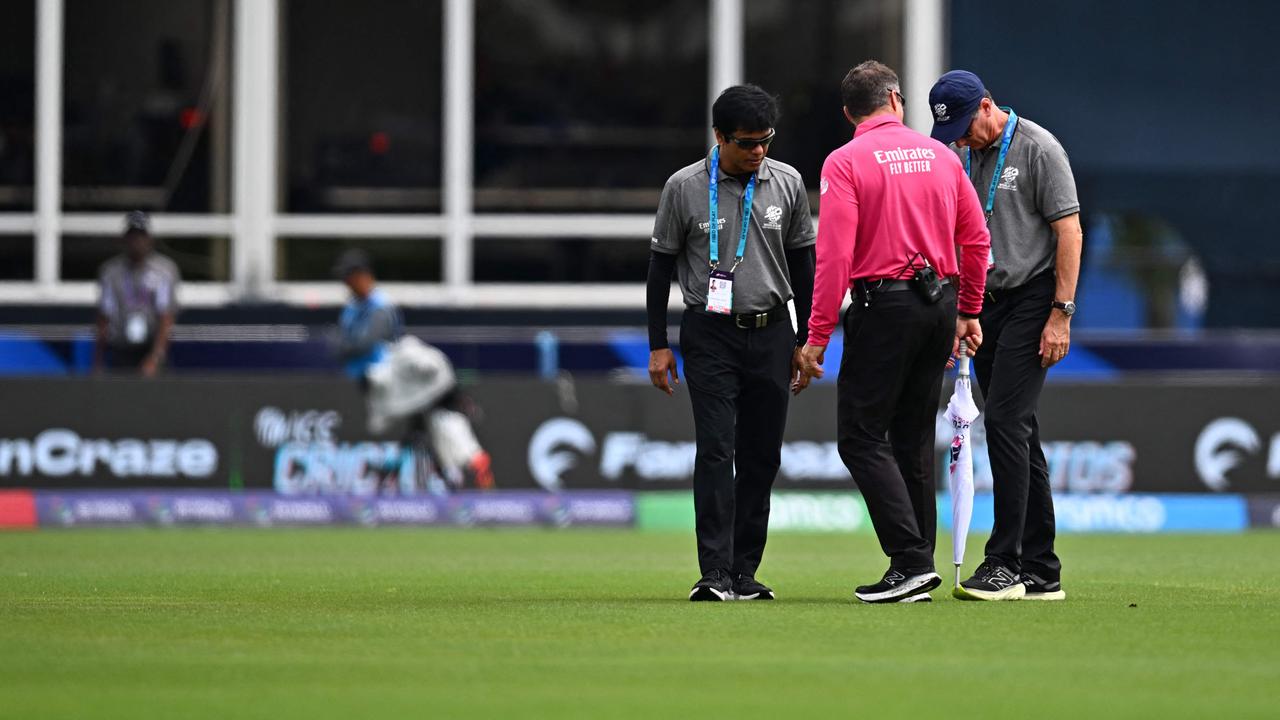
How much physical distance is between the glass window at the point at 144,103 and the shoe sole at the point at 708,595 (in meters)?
13.1

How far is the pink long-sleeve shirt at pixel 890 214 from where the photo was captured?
324 inches

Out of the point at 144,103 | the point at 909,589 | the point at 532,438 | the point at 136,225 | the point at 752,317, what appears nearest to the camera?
the point at 909,589

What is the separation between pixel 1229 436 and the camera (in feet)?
56.5

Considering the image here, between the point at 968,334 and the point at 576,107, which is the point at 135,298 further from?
the point at 968,334

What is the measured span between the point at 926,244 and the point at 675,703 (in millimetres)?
3149

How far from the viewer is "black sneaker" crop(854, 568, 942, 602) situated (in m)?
8.39

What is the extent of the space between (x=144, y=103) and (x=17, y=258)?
1924 millimetres

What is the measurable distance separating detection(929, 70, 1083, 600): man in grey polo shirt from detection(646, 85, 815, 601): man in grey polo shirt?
746 mm

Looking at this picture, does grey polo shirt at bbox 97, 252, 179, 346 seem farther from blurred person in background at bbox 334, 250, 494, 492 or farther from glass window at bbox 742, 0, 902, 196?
glass window at bbox 742, 0, 902, 196

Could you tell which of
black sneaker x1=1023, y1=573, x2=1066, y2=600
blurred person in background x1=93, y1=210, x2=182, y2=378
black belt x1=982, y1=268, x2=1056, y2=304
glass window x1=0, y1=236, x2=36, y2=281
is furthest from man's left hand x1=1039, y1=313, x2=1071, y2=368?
glass window x1=0, y1=236, x2=36, y2=281

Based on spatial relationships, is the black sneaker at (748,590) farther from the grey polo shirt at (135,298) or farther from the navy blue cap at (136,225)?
the grey polo shirt at (135,298)

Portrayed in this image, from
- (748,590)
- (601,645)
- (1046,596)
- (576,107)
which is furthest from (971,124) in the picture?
(576,107)

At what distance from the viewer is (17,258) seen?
68.0 feet

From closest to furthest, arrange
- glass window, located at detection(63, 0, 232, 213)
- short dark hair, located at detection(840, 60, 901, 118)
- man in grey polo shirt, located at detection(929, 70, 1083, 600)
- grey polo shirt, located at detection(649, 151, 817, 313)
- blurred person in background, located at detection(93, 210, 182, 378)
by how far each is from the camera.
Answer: short dark hair, located at detection(840, 60, 901, 118) → man in grey polo shirt, located at detection(929, 70, 1083, 600) → grey polo shirt, located at detection(649, 151, 817, 313) → blurred person in background, located at detection(93, 210, 182, 378) → glass window, located at detection(63, 0, 232, 213)
